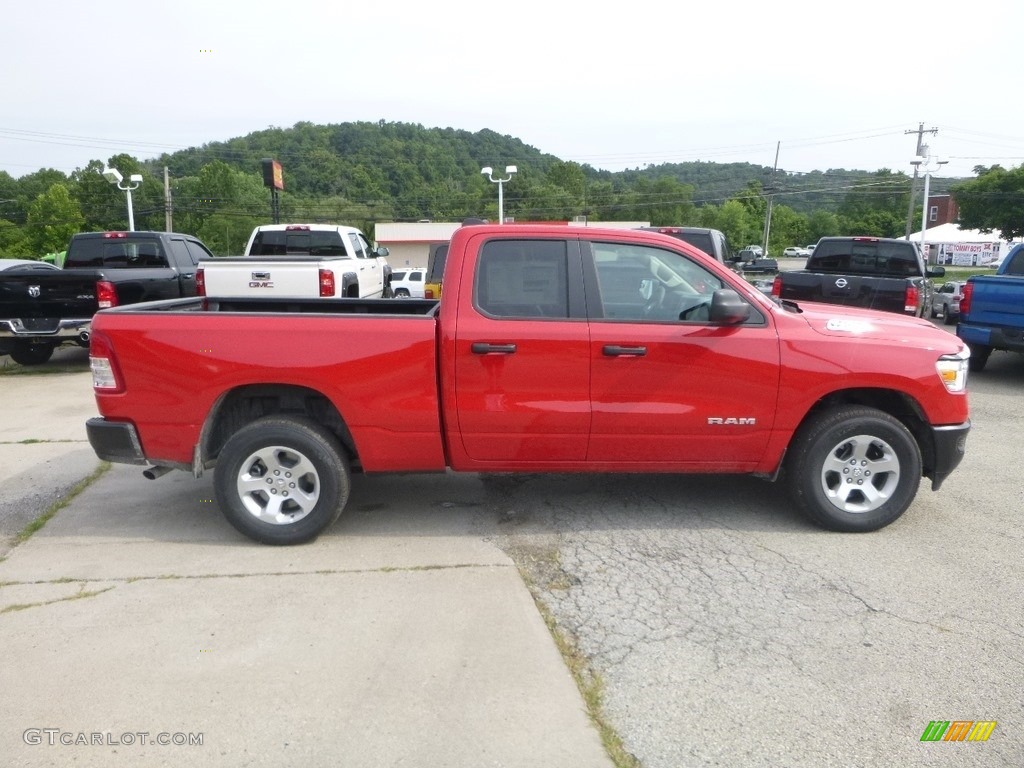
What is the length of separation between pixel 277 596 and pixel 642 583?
6.32 ft

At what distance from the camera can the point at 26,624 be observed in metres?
3.89

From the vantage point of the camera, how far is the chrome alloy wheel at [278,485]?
477cm

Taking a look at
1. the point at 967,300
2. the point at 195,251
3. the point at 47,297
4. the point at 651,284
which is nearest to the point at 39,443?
the point at 47,297

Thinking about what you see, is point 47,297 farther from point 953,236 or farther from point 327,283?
point 953,236

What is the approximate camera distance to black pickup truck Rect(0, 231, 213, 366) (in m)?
10.7

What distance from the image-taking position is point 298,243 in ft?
46.2

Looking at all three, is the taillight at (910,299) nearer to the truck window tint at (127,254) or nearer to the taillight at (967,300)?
the taillight at (967,300)

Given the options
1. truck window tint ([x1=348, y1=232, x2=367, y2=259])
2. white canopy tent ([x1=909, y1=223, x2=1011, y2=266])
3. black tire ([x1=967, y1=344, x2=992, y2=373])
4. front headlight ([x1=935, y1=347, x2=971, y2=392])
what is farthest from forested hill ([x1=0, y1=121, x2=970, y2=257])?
front headlight ([x1=935, y1=347, x2=971, y2=392])

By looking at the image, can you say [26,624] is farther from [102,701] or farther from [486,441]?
[486,441]

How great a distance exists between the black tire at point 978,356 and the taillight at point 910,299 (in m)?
0.90

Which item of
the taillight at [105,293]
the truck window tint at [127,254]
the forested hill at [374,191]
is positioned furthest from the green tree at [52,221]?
the taillight at [105,293]

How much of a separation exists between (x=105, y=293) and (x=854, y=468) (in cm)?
964

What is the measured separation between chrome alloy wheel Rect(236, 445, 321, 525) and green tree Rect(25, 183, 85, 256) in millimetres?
71883

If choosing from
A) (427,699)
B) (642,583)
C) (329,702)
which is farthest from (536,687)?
(642,583)
